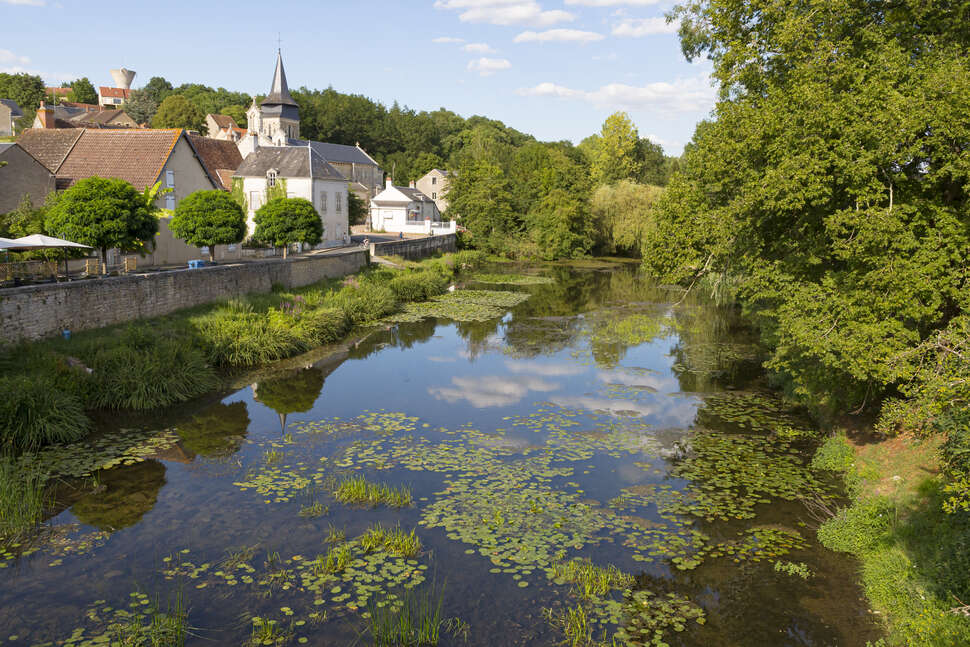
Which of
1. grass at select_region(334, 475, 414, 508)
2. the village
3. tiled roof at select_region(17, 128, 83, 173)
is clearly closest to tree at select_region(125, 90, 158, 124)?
the village

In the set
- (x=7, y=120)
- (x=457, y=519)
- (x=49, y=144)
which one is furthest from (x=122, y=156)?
(x=7, y=120)

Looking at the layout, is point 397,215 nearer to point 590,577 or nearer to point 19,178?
point 19,178

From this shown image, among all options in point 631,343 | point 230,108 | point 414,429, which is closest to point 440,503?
point 414,429

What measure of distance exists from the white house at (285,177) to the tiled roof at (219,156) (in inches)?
82.9

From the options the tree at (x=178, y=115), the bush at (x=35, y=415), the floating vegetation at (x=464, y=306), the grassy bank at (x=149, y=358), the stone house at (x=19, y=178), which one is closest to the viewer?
the bush at (x=35, y=415)

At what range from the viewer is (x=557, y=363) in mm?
19484

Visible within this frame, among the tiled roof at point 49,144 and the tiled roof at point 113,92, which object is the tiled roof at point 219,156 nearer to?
the tiled roof at point 49,144

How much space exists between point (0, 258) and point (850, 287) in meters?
21.6

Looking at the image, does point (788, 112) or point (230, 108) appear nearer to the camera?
point (788, 112)

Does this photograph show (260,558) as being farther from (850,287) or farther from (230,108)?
(230,108)

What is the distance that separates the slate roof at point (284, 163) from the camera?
1535 inches

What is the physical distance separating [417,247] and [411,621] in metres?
38.5

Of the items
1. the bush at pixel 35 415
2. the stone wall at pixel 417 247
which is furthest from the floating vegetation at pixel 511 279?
the bush at pixel 35 415

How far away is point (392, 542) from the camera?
27.9 ft
